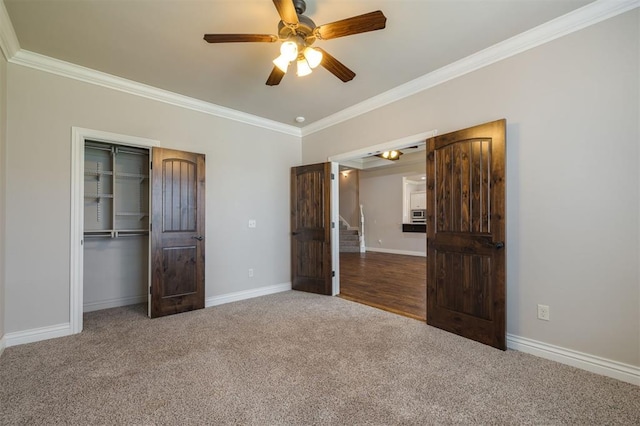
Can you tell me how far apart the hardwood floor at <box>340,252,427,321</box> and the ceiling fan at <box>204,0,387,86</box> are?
9.56 feet

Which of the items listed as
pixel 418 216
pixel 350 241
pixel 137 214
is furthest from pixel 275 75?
pixel 350 241

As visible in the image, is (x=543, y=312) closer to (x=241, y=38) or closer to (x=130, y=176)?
(x=241, y=38)

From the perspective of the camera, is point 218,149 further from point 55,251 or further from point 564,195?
point 564,195

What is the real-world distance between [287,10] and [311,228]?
306cm

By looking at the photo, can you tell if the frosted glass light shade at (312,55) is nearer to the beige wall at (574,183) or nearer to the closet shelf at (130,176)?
the beige wall at (574,183)

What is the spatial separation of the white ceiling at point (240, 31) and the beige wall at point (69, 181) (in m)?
0.37

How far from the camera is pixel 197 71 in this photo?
3008 mm

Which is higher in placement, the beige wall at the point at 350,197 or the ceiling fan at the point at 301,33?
the ceiling fan at the point at 301,33

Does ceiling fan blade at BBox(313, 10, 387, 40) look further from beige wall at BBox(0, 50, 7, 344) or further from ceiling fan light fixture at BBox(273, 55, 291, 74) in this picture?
beige wall at BBox(0, 50, 7, 344)

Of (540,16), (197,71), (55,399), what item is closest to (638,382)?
(540,16)

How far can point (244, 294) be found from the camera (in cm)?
416

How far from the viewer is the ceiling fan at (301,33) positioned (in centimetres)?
182

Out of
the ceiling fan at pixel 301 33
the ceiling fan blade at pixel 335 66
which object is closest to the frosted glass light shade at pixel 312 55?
the ceiling fan at pixel 301 33

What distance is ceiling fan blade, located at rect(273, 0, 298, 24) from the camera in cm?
173
